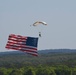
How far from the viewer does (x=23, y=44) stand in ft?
216

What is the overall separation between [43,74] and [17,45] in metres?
79.6

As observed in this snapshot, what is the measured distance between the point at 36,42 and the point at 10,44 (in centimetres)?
384

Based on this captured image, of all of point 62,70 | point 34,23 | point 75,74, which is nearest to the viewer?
point 34,23

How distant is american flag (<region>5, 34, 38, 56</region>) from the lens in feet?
214

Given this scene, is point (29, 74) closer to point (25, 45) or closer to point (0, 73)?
point (0, 73)

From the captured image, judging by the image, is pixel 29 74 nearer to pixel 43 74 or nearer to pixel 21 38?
pixel 43 74

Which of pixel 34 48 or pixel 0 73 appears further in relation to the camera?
pixel 0 73

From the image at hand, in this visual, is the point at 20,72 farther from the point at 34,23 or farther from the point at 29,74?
the point at 34,23

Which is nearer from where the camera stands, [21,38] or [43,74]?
[21,38]

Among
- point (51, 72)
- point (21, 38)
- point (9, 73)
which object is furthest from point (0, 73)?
point (21, 38)

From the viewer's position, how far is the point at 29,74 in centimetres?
14138

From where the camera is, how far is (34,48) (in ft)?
216

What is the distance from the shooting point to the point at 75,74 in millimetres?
138750

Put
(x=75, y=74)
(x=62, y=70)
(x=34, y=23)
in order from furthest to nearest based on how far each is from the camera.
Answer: (x=62, y=70)
(x=75, y=74)
(x=34, y=23)
